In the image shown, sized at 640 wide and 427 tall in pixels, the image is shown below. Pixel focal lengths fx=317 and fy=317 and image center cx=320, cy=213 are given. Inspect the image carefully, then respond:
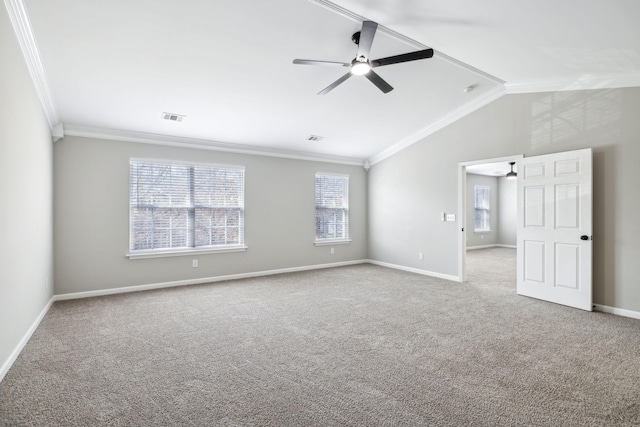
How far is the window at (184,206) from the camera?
5.02m

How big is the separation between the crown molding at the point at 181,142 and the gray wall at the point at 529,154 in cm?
181

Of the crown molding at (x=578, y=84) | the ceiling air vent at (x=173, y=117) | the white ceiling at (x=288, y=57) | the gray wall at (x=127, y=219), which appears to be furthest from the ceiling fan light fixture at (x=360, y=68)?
the gray wall at (x=127, y=219)

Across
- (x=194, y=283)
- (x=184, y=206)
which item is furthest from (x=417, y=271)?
(x=184, y=206)

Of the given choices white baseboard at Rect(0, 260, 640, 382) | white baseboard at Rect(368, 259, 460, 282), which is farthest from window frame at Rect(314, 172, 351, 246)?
white baseboard at Rect(368, 259, 460, 282)

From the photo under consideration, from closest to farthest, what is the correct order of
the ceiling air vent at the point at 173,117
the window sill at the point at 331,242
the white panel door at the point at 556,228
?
the white panel door at the point at 556,228, the ceiling air vent at the point at 173,117, the window sill at the point at 331,242

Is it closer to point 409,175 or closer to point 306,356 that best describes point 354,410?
point 306,356

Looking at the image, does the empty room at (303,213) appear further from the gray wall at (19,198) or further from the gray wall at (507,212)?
the gray wall at (507,212)

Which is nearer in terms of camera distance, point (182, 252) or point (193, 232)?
point (182, 252)

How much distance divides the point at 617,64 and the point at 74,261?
7329 millimetres

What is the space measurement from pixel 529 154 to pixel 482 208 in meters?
6.63

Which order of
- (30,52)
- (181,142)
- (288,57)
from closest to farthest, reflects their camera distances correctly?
1. (30,52)
2. (288,57)
3. (181,142)

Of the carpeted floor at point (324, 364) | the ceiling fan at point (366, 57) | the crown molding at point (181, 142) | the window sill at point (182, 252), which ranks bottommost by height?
the carpeted floor at point (324, 364)

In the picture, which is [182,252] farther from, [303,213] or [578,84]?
[578,84]

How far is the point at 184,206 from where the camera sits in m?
5.34
